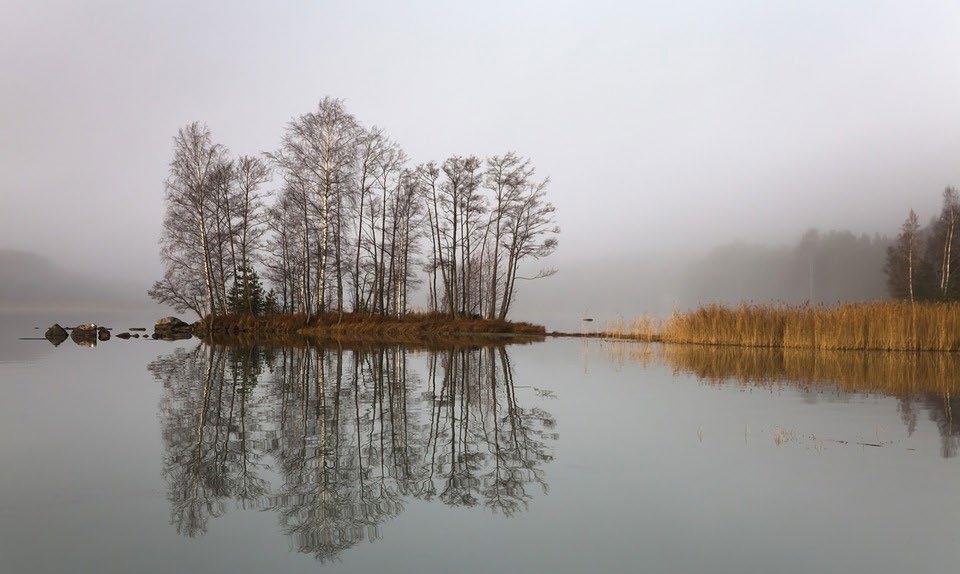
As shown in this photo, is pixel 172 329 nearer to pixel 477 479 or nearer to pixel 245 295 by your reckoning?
pixel 245 295

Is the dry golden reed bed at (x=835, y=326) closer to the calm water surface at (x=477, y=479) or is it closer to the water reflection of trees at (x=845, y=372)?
the water reflection of trees at (x=845, y=372)

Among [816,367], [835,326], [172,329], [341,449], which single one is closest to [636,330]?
[835,326]

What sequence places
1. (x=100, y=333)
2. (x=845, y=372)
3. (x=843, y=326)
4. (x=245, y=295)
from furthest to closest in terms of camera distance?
(x=245, y=295) → (x=100, y=333) → (x=843, y=326) → (x=845, y=372)

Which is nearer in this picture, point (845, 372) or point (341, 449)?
point (341, 449)

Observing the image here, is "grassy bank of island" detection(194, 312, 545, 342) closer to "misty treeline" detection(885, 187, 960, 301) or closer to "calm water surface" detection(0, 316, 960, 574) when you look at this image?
"calm water surface" detection(0, 316, 960, 574)

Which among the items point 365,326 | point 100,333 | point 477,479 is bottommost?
point 477,479

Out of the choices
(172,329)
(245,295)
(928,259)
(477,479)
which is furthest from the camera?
(928,259)

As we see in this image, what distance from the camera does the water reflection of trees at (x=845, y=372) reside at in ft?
26.4

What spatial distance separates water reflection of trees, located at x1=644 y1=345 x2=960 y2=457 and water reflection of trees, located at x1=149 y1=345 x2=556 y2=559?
4.30 meters

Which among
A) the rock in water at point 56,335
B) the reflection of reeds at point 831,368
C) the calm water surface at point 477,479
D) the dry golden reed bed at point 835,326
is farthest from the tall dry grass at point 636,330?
the rock in water at point 56,335

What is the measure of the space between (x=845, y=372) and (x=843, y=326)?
20.7 feet

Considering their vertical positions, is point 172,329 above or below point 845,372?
above

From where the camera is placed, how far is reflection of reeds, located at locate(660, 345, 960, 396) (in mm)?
10328

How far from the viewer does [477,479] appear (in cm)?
470
